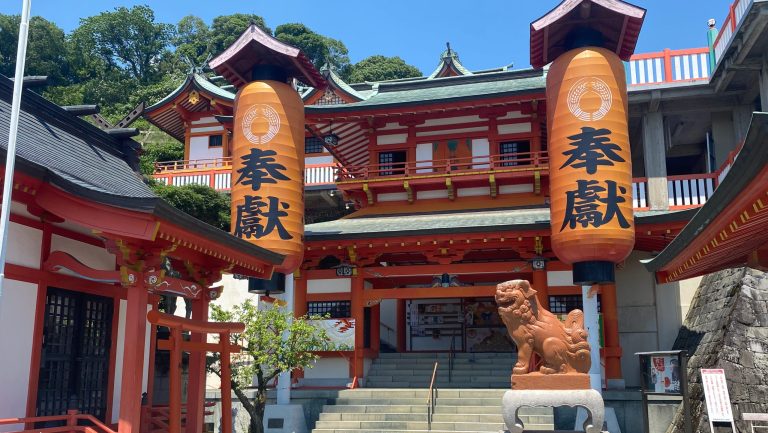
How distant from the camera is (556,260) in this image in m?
18.5

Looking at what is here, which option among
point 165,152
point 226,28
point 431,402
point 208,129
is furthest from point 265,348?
point 226,28

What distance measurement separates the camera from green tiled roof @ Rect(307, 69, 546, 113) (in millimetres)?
20750

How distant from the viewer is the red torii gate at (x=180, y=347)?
34.3 ft

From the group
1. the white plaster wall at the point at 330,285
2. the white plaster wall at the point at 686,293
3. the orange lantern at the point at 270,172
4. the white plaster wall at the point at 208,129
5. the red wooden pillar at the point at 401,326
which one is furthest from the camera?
the white plaster wall at the point at 208,129

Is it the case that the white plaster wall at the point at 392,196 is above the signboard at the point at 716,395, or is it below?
above

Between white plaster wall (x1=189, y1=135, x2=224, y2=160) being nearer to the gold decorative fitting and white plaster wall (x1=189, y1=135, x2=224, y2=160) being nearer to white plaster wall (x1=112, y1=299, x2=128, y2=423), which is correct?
the gold decorative fitting

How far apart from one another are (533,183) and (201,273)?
11653 mm

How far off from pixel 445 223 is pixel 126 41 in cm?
4931

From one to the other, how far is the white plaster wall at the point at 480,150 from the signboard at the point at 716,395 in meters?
10.9

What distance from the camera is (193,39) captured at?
65562 millimetres

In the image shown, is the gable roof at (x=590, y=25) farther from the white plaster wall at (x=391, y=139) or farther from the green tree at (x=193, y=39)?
the green tree at (x=193, y=39)

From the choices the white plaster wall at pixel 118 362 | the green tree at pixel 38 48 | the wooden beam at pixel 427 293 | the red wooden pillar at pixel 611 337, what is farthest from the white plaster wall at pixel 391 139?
the green tree at pixel 38 48

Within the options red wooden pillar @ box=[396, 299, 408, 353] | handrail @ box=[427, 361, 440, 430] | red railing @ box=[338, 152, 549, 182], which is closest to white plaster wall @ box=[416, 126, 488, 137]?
red railing @ box=[338, 152, 549, 182]

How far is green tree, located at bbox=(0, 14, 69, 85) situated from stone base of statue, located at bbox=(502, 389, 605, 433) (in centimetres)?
5083
